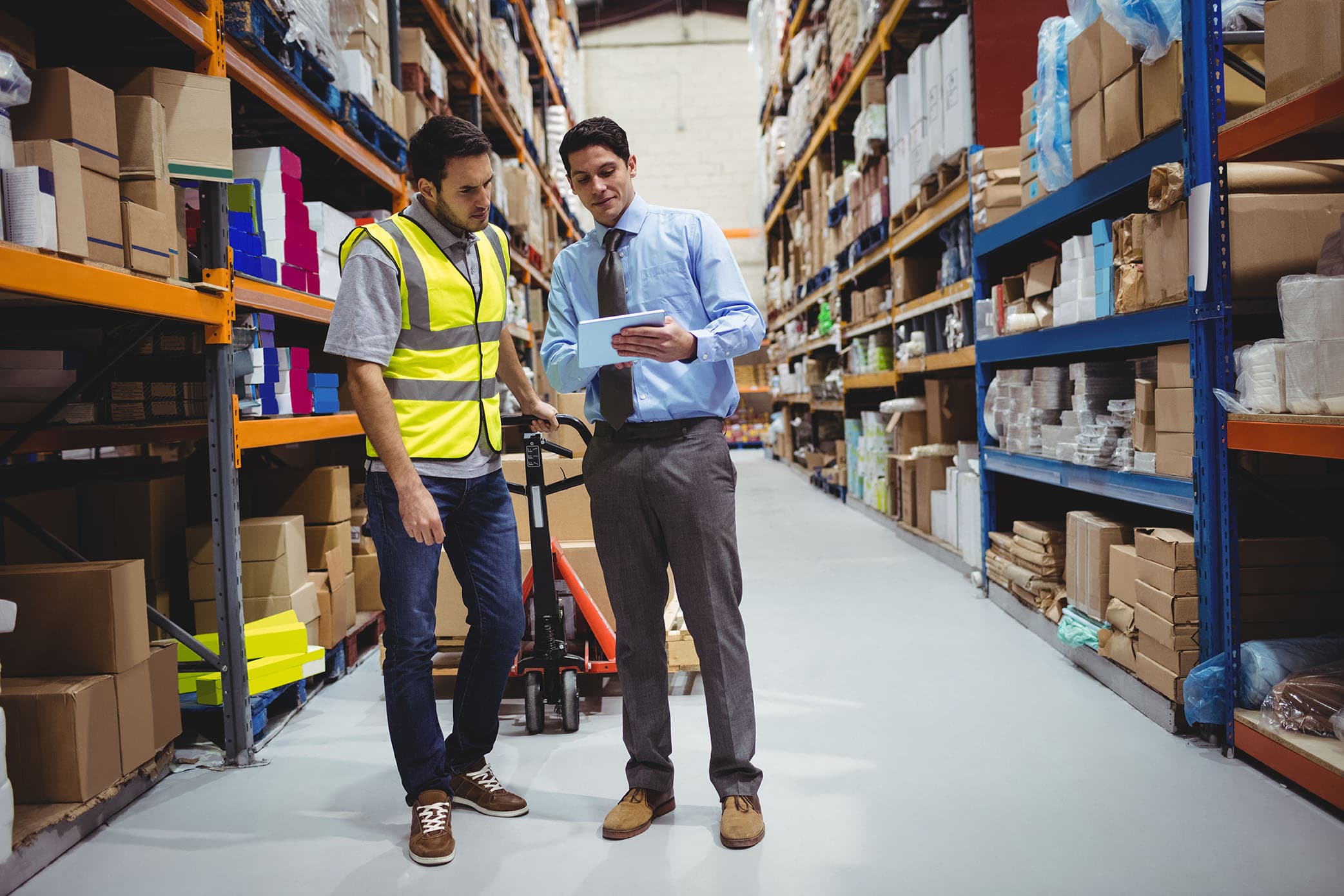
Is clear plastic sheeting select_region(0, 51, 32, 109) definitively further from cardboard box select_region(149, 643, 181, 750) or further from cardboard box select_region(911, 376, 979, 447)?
cardboard box select_region(911, 376, 979, 447)

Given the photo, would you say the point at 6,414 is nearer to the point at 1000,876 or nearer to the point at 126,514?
the point at 126,514

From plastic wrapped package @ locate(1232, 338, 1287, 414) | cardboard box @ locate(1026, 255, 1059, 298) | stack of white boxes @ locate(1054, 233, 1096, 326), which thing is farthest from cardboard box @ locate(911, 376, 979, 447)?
plastic wrapped package @ locate(1232, 338, 1287, 414)

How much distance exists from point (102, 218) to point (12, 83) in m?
0.39

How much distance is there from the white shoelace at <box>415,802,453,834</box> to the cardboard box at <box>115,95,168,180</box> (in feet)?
6.59

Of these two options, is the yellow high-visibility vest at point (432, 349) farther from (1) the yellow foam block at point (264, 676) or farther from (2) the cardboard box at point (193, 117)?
(1) the yellow foam block at point (264, 676)

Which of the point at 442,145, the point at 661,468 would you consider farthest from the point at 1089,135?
the point at 442,145

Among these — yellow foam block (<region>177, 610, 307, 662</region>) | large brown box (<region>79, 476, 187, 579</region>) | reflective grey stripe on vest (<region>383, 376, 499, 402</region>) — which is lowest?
yellow foam block (<region>177, 610, 307, 662</region>)

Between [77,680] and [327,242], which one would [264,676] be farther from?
[327,242]

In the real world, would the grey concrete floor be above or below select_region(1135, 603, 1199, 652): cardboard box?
below

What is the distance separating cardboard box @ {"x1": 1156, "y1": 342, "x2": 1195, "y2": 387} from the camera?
282 cm

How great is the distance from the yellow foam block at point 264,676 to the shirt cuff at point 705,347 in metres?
2.02

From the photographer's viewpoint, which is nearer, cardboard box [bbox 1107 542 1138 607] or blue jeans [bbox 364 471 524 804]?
blue jeans [bbox 364 471 524 804]

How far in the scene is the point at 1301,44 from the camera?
90.7 inches

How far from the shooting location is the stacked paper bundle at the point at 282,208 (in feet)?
11.2
